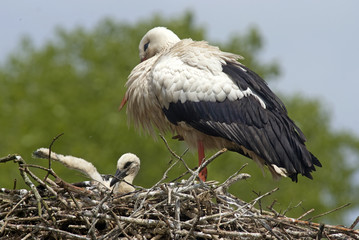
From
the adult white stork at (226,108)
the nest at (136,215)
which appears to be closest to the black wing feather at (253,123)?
the adult white stork at (226,108)

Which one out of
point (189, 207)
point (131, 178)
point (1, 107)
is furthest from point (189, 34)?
point (189, 207)

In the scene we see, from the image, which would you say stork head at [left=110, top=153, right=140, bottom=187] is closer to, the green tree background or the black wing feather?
the black wing feather

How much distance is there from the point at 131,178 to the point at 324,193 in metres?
15.8

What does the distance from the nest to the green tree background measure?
11283mm

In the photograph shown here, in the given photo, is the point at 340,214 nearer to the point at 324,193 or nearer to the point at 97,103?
the point at 324,193

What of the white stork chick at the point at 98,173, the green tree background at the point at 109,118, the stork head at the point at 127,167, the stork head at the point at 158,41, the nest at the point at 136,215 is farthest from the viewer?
the green tree background at the point at 109,118

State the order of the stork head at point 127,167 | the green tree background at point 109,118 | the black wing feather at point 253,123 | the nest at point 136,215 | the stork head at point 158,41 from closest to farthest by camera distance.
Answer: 1. the nest at point 136,215
2. the black wing feather at point 253,123
3. the stork head at point 127,167
4. the stork head at point 158,41
5. the green tree background at point 109,118

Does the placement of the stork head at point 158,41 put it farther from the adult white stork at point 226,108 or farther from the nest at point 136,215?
the nest at point 136,215

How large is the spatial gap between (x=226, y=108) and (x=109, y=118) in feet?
40.6

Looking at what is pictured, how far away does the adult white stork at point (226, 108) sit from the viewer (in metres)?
8.61

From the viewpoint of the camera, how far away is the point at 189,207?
695 cm

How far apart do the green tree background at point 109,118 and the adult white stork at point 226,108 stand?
9.45 m

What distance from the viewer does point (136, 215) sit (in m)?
6.74

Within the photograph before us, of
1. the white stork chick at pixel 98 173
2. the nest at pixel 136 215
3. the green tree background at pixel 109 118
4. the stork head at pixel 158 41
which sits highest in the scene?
the green tree background at pixel 109 118
